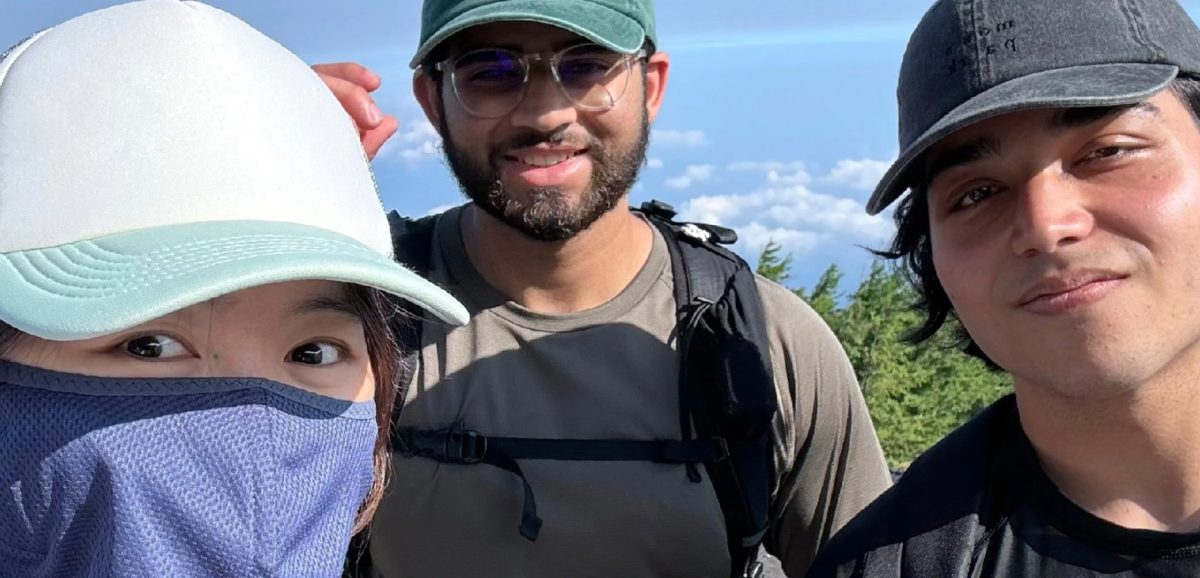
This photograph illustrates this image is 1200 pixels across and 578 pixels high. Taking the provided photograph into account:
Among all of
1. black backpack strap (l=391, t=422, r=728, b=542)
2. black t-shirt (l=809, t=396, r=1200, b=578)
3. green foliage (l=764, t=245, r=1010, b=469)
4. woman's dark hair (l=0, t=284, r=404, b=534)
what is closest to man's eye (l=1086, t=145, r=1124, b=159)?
black t-shirt (l=809, t=396, r=1200, b=578)

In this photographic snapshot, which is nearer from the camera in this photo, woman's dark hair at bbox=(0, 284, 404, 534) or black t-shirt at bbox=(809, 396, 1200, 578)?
woman's dark hair at bbox=(0, 284, 404, 534)

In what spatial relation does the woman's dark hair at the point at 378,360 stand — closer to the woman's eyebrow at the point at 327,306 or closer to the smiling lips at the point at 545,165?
the woman's eyebrow at the point at 327,306

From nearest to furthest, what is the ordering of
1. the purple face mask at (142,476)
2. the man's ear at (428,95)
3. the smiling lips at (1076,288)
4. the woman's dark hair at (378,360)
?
the purple face mask at (142,476) < the woman's dark hair at (378,360) < the smiling lips at (1076,288) < the man's ear at (428,95)

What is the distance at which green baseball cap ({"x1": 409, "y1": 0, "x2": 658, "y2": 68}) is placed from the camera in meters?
2.98

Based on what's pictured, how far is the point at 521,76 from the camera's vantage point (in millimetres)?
3119

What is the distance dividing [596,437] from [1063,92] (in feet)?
4.72

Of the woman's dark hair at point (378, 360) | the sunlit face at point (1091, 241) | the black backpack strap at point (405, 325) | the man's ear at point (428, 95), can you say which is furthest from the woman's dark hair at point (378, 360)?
the man's ear at point (428, 95)

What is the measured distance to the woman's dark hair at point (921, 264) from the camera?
261 cm

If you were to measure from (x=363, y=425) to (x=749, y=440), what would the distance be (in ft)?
4.24

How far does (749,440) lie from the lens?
2900 mm

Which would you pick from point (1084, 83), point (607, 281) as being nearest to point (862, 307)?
point (607, 281)

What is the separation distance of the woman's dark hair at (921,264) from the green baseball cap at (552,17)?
93 centimetres

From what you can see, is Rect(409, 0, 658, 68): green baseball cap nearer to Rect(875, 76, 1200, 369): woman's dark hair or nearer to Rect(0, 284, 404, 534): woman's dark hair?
Rect(875, 76, 1200, 369): woman's dark hair

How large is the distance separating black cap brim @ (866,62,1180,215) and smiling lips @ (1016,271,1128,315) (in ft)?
1.00
